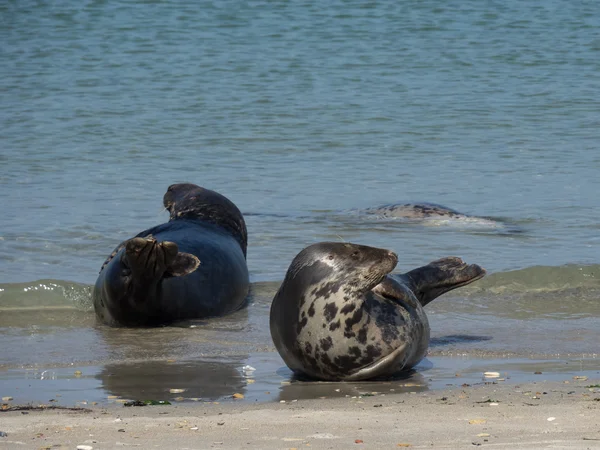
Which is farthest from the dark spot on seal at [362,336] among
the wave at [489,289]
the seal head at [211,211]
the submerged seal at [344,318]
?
the seal head at [211,211]

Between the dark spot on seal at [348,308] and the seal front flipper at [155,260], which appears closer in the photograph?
the dark spot on seal at [348,308]

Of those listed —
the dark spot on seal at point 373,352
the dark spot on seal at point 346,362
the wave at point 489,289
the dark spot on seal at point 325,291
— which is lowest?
the wave at point 489,289

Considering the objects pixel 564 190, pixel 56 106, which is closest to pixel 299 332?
pixel 564 190

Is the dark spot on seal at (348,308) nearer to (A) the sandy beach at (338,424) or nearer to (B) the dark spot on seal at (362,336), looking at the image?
(B) the dark spot on seal at (362,336)

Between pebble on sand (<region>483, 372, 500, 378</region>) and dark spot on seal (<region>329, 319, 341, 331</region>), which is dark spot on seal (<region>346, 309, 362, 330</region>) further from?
pebble on sand (<region>483, 372, 500, 378</region>)

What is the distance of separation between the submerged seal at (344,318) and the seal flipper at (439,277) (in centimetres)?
62

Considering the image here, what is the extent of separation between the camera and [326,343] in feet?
18.0

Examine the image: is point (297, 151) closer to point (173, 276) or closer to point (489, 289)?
point (489, 289)

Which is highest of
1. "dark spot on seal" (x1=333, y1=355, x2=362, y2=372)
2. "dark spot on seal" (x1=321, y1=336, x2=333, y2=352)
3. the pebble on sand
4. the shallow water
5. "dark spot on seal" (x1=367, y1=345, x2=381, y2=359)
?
"dark spot on seal" (x1=321, y1=336, x2=333, y2=352)

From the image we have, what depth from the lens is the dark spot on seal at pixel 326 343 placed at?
18.0ft

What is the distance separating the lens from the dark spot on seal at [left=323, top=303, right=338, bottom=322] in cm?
549

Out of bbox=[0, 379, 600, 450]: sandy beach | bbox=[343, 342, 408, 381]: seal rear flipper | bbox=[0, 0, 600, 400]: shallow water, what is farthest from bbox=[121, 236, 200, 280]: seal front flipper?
bbox=[0, 379, 600, 450]: sandy beach

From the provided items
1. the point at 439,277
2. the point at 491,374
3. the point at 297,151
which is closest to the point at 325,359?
the point at 491,374

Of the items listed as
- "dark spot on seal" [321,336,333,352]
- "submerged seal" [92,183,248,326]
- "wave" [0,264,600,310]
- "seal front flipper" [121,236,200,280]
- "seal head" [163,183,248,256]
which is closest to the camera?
"dark spot on seal" [321,336,333,352]
